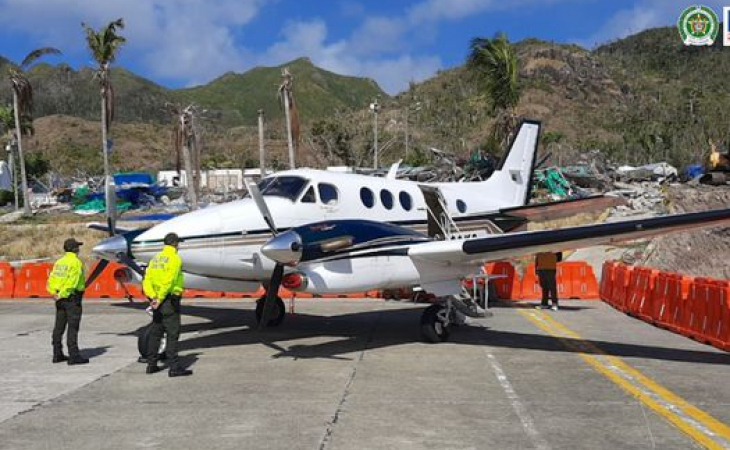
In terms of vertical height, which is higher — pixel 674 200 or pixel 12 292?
pixel 674 200

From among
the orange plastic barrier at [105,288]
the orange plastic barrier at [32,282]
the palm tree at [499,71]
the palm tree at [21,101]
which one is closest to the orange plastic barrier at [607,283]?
the orange plastic barrier at [105,288]

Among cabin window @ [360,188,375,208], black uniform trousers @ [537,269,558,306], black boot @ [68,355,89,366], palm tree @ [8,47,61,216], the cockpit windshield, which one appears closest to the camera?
black boot @ [68,355,89,366]

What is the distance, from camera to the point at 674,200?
26781mm

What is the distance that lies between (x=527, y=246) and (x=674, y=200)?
17493mm

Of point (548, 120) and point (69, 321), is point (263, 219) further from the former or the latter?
point (548, 120)

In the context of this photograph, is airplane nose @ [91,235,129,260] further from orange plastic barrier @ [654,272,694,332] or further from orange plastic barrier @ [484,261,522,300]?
orange plastic barrier @ [484,261,522,300]

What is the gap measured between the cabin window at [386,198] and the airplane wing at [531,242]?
221 centimetres

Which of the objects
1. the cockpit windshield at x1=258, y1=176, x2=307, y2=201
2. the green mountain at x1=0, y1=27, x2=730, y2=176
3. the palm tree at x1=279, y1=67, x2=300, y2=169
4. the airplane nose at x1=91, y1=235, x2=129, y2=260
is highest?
the green mountain at x1=0, y1=27, x2=730, y2=176

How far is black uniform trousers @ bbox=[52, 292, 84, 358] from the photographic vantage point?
10906mm

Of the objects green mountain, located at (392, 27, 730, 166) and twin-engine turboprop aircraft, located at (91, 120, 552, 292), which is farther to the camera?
green mountain, located at (392, 27, 730, 166)

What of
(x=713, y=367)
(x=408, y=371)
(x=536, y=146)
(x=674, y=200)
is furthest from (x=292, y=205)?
(x=674, y=200)

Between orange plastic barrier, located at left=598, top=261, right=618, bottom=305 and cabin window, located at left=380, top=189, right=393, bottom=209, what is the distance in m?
8.09

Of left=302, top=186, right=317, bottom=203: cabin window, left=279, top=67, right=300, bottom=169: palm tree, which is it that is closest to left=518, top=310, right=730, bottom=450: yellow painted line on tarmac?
left=302, top=186, right=317, bottom=203: cabin window

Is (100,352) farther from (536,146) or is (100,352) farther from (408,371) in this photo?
(536,146)
